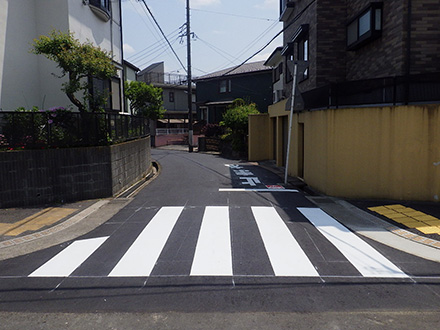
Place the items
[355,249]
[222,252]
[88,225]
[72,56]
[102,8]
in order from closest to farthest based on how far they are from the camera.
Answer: [222,252]
[355,249]
[88,225]
[72,56]
[102,8]

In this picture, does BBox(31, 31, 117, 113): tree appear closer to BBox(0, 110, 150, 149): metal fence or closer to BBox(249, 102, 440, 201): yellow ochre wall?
BBox(0, 110, 150, 149): metal fence

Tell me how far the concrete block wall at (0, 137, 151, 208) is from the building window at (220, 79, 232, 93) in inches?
1072

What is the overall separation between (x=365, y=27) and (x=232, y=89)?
26.1 meters

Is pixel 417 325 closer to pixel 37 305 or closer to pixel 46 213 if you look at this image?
pixel 37 305

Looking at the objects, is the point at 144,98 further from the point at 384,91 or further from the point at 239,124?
the point at 384,91

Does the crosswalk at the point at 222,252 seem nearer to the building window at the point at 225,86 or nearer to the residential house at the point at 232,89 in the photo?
the residential house at the point at 232,89

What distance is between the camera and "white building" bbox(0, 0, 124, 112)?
489 inches

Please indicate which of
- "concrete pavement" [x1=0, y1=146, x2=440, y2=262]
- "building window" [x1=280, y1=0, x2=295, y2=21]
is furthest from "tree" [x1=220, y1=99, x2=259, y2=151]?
"concrete pavement" [x1=0, y1=146, x2=440, y2=262]

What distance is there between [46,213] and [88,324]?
607 centimetres

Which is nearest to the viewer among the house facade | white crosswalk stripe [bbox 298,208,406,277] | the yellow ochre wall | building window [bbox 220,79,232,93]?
white crosswalk stripe [bbox 298,208,406,277]

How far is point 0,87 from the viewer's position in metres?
12.2

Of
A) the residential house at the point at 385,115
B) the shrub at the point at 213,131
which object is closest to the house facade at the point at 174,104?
the shrub at the point at 213,131

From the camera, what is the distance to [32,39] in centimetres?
1352

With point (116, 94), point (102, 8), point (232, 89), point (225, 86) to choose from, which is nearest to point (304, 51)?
point (102, 8)
